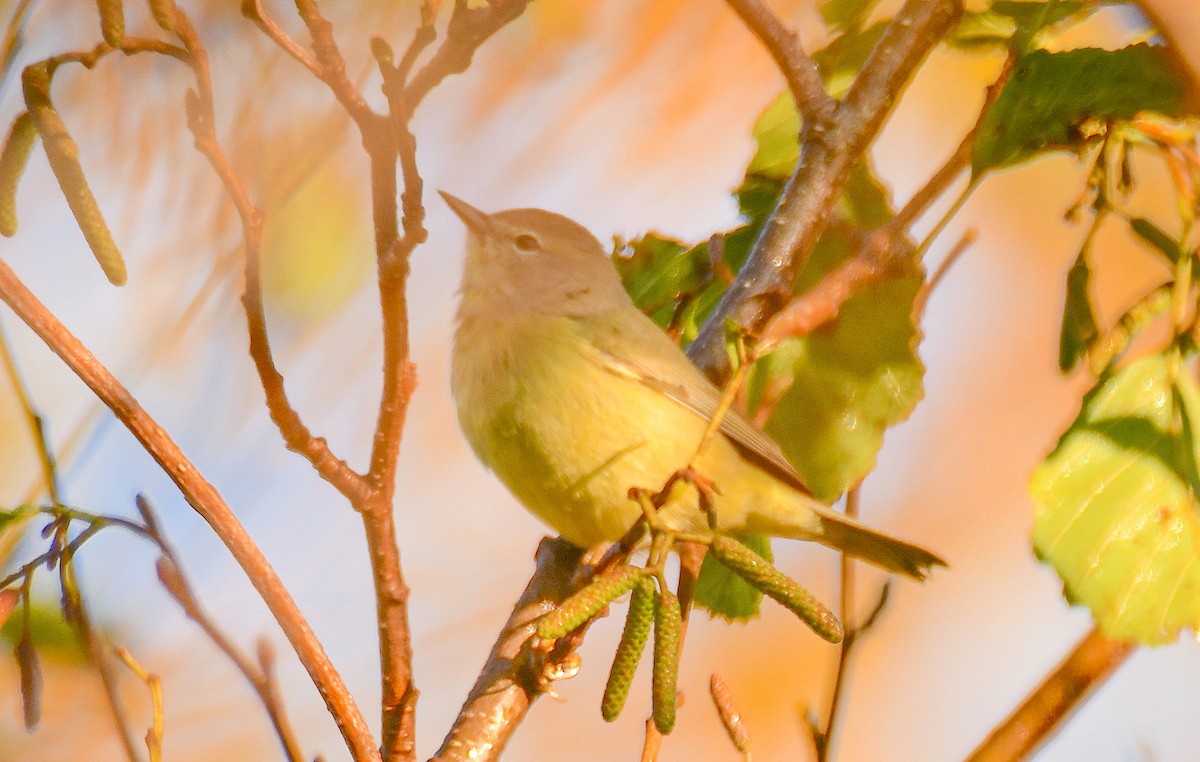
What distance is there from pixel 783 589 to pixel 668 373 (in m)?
1.24

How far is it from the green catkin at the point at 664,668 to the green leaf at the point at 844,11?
5.27 ft

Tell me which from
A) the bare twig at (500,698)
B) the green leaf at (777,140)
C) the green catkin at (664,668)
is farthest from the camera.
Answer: the green leaf at (777,140)

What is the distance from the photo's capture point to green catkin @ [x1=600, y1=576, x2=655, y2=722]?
4.54 ft

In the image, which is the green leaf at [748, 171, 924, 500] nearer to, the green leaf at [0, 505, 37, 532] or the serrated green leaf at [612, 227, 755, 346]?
the serrated green leaf at [612, 227, 755, 346]

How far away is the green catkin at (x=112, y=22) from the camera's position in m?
1.32

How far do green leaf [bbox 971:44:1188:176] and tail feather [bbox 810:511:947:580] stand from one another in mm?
1149

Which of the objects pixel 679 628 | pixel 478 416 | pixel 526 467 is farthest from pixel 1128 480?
pixel 478 416

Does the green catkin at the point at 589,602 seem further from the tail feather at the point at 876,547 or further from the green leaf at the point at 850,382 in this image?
the tail feather at the point at 876,547

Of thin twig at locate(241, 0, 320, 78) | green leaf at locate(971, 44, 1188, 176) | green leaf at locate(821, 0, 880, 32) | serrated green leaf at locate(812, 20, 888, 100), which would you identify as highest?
green leaf at locate(821, 0, 880, 32)

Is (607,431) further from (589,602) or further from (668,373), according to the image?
(589,602)

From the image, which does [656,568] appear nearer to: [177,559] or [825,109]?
[177,559]

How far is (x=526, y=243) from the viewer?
3.64 meters

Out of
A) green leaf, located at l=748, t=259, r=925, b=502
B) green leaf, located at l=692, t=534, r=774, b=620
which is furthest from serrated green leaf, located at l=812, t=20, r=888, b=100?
green leaf, located at l=692, t=534, r=774, b=620

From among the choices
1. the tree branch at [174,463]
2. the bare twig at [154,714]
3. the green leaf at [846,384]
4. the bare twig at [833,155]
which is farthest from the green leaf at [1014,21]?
the bare twig at [154,714]
